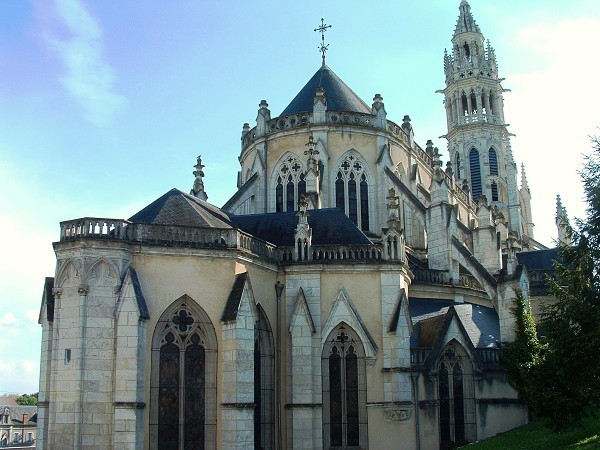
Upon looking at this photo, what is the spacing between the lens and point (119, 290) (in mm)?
22469

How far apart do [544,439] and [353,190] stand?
15.6 metres

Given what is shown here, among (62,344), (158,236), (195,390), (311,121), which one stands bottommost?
(195,390)

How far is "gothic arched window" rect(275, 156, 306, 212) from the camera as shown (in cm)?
3547

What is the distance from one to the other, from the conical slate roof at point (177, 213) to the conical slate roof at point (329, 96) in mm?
12219

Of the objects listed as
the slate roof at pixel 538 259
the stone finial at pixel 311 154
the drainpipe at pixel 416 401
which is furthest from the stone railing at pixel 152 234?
the slate roof at pixel 538 259

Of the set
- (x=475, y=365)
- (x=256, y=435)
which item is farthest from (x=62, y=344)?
(x=475, y=365)

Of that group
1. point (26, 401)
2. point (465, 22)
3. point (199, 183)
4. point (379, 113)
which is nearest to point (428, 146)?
point (379, 113)

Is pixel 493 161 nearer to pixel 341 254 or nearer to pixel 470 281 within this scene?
pixel 470 281

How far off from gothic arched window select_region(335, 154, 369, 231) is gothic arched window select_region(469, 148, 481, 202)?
2775cm

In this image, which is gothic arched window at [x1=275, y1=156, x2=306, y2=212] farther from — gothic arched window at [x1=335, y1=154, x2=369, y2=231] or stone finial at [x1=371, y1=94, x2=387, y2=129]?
stone finial at [x1=371, y1=94, x2=387, y2=129]

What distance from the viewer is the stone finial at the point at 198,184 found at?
36.8 meters

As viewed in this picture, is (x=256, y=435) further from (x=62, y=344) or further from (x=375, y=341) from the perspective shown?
(x=62, y=344)

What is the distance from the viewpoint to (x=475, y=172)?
201ft

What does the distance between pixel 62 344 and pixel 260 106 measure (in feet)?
61.7
